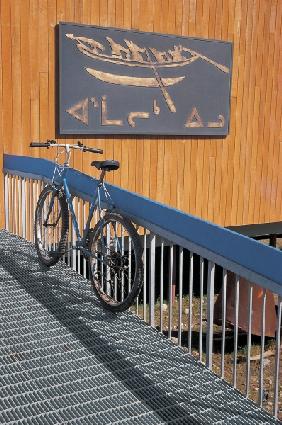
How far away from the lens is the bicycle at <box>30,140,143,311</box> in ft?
14.9

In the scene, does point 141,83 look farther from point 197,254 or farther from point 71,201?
point 197,254

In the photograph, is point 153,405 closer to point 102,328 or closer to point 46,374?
point 46,374

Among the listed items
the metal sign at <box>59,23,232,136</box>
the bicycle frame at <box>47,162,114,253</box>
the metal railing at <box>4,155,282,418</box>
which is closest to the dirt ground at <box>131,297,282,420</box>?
the metal railing at <box>4,155,282,418</box>

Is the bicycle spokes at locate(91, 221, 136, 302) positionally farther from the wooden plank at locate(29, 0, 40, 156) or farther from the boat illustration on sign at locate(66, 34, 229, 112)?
the boat illustration on sign at locate(66, 34, 229, 112)

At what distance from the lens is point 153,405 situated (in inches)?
138

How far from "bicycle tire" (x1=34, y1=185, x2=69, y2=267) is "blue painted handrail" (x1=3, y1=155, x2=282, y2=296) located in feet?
0.69

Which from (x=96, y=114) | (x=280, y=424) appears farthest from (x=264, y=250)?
(x=96, y=114)

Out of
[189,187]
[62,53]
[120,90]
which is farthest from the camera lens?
[189,187]

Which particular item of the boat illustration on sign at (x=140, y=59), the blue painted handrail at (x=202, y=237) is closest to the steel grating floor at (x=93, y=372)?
the blue painted handrail at (x=202, y=237)

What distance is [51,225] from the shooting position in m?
5.91

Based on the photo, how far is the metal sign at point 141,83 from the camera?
7.98 metres

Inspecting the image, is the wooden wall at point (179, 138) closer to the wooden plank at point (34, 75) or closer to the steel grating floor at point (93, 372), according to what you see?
the wooden plank at point (34, 75)

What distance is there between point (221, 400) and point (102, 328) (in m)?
1.29

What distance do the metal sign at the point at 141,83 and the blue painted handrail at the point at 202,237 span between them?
263 cm
